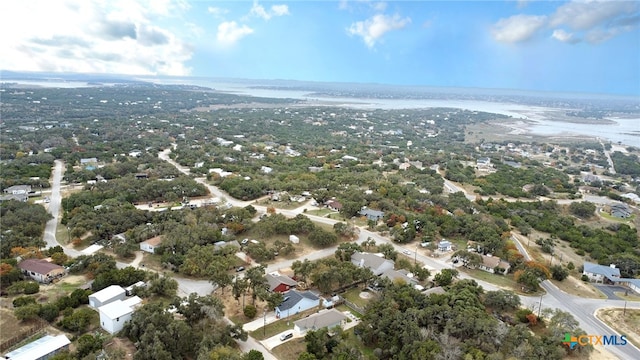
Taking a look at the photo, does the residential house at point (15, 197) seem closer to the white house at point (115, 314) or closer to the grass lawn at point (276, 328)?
the white house at point (115, 314)

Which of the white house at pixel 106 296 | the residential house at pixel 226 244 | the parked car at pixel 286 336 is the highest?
the white house at pixel 106 296

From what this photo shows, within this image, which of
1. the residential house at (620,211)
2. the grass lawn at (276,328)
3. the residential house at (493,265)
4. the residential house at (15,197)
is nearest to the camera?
the grass lawn at (276,328)

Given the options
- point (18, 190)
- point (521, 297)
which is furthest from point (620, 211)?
point (18, 190)

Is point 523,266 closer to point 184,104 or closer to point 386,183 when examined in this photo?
point 386,183

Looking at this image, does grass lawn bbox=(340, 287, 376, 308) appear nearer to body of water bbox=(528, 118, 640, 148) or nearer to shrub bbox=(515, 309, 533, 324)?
shrub bbox=(515, 309, 533, 324)

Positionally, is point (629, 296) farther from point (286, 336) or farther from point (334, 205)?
point (334, 205)

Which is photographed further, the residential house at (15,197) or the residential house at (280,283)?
the residential house at (15,197)

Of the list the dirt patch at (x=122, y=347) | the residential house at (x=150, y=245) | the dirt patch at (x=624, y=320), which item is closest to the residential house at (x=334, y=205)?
the residential house at (x=150, y=245)
